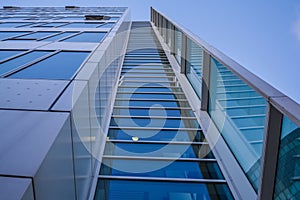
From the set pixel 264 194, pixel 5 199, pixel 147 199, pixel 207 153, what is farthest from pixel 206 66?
pixel 5 199

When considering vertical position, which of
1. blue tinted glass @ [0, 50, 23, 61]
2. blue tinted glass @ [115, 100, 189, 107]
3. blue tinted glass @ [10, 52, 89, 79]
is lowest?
blue tinted glass @ [115, 100, 189, 107]

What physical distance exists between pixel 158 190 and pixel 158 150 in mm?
1178

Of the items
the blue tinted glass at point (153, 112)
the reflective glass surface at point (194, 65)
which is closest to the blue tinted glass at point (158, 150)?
the blue tinted glass at point (153, 112)

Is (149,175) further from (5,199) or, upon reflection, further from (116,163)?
(5,199)

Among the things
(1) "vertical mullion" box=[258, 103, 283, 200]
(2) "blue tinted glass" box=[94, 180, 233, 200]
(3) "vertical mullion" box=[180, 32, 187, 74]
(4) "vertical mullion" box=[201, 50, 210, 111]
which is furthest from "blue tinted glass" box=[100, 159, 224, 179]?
(3) "vertical mullion" box=[180, 32, 187, 74]

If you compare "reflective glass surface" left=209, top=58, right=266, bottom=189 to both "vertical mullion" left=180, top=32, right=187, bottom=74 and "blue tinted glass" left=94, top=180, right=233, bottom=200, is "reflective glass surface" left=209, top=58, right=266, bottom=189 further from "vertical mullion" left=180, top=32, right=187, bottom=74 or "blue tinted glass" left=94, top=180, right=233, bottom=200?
"vertical mullion" left=180, top=32, right=187, bottom=74

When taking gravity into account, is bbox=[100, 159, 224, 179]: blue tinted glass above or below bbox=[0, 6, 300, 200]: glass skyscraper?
below

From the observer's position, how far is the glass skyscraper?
2.58 metres

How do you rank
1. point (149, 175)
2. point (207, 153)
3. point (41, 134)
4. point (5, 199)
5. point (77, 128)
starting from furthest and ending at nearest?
point (207, 153) < point (149, 175) < point (77, 128) < point (41, 134) < point (5, 199)

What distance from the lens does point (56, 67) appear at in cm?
490

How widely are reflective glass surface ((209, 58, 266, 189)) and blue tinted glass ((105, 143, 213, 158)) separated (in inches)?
20.7

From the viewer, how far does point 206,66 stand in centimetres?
650

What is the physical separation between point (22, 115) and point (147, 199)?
224cm

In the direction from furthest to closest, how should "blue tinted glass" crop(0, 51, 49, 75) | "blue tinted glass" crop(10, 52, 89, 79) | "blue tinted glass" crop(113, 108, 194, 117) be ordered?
"blue tinted glass" crop(113, 108, 194, 117), "blue tinted glass" crop(0, 51, 49, 75), "blue tinted glass" crop(10, 52, 89, 79)
